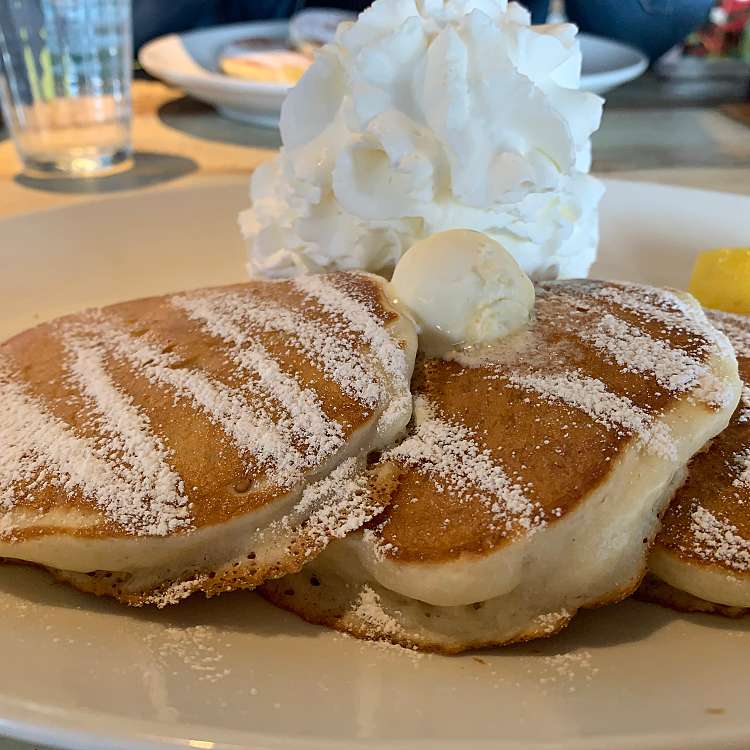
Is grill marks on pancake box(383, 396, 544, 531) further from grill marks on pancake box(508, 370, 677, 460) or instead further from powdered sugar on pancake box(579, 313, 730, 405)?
powdered sugar on pancake box(579, 313, 730, 405)

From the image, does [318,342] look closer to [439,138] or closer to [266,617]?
[266,617]

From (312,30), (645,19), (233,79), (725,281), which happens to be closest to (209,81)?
(233,79)

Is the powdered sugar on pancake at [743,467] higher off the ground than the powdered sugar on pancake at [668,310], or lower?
lower

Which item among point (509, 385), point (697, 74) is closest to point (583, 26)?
point (697, 74)

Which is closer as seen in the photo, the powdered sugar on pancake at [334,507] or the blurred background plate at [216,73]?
the powdered sugar on pancake at [334,507]

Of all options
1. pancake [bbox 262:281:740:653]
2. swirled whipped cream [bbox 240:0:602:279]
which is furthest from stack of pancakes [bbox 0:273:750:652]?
swirled whipped cream [bbox 240:0:602:279]

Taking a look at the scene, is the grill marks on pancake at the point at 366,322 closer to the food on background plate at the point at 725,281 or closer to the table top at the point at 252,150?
the food on background plate at the point at 725,281

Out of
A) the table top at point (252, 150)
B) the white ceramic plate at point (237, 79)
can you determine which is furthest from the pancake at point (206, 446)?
the white ceramic plate at point (237, 79)

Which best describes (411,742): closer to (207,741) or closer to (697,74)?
(207,741)
